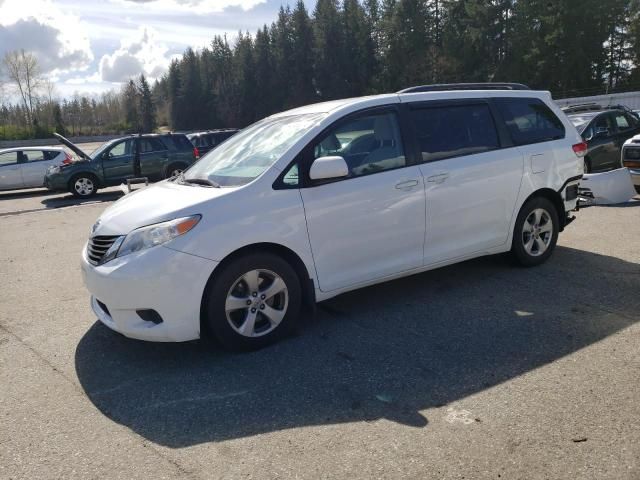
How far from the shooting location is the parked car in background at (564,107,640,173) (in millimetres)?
11789

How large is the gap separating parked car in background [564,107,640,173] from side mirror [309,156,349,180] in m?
9.25

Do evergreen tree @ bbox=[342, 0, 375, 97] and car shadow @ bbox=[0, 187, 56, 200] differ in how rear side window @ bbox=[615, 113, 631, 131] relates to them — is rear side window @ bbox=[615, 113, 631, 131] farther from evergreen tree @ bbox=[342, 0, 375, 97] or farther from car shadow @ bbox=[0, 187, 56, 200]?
evergreen tree @ bbox=[342, 0, 375, 97]

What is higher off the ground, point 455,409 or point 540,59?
point 540,59

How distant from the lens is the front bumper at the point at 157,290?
3775mm

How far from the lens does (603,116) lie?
12164 mm

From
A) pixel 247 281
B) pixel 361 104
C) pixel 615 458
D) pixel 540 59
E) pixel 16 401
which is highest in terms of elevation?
pixel 540 59

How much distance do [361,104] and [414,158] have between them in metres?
0.65

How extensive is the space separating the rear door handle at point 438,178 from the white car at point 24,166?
15.4 m

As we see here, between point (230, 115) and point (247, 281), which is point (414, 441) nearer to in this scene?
point (247, 281)

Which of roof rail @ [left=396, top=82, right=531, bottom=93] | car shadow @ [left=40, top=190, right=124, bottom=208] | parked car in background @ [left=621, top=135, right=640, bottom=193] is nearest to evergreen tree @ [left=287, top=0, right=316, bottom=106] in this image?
car shadow @ [left=40, top=190, right=124, bottom=208]

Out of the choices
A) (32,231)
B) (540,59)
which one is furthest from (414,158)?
(540,59)

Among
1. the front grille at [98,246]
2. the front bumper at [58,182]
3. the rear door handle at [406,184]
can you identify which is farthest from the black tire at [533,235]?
the front bumper at [58,182]

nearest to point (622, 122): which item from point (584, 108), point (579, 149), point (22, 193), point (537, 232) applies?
point (584, 108)

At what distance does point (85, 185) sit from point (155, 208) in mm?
13020
